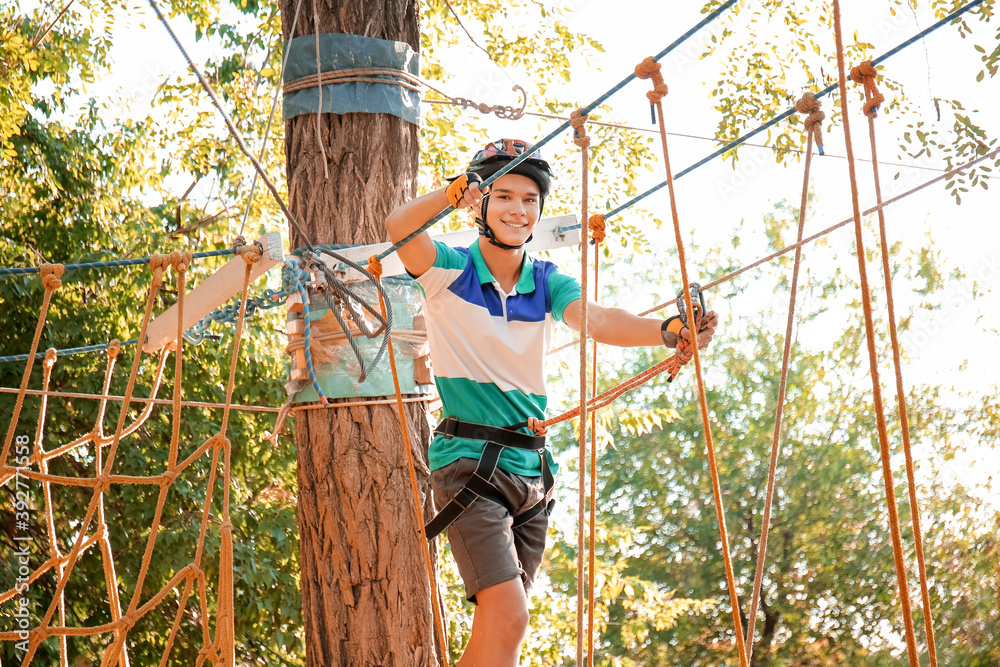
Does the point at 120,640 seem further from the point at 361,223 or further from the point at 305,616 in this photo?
the point at 361,223

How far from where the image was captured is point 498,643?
1.65 m

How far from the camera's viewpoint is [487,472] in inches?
69.6

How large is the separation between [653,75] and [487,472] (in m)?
0.74

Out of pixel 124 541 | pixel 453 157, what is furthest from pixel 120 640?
pixel 453 157

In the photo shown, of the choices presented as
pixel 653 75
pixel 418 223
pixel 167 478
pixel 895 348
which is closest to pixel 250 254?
pixel 418 223

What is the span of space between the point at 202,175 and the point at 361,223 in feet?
13.1

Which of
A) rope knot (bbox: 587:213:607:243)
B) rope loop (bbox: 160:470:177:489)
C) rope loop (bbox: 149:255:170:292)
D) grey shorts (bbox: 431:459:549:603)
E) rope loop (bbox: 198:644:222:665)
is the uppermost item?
rope knot (bbox: 587:213:607:243)

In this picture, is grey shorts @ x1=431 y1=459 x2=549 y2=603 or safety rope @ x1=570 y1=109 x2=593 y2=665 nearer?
safety rope @ x1=570 y1=109 x2=593 y2=665

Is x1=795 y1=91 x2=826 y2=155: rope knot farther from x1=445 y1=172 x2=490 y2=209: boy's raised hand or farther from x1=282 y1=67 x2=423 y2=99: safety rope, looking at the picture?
x1=282 y1=67 x2=423 y2=99: safety rope

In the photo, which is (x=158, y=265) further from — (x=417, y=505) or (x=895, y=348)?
(x=895, y=348)

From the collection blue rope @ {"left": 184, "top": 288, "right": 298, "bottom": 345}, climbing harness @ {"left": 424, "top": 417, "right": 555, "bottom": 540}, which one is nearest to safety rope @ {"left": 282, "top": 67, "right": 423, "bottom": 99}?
blue rope @ {"left": 184, "top": 288, "right": 298, "bottom": 345}

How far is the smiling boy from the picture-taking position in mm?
1699

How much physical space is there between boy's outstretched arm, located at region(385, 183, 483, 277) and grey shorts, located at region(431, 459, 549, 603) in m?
0.40

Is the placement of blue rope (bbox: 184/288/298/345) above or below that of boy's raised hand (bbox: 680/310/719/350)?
above
